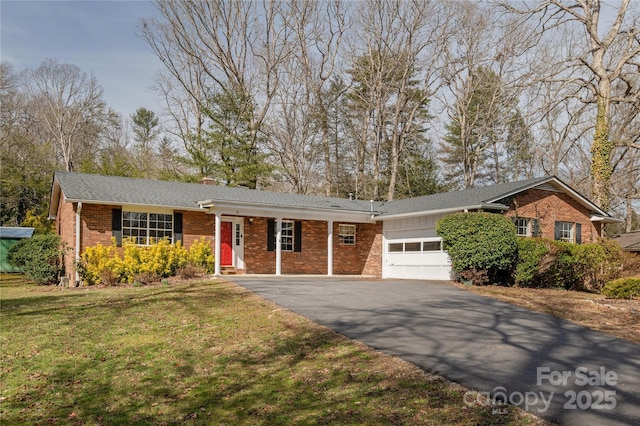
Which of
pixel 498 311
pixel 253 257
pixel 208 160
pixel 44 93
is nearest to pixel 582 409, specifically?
pixel 498 311

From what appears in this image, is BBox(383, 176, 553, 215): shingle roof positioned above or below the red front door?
above

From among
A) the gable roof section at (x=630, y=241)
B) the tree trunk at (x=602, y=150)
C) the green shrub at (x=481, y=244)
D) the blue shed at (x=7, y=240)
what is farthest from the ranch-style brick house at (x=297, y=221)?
the gable roof section at (x=630, y=241)

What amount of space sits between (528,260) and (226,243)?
1103 cm

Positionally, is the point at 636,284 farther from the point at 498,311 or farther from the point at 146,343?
the point at 146,343

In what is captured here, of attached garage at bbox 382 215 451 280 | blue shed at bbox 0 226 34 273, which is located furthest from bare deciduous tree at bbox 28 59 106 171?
attached garage at bbox 382 215 451 280

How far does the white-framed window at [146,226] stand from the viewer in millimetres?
17078

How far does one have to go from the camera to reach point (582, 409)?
196 inches

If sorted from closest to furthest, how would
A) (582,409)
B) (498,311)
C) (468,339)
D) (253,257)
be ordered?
(582,409) < (468,339) < (498,311) < (253,257)

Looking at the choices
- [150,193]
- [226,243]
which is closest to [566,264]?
[226,243]

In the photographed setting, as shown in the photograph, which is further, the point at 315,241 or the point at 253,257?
the point at 315,241

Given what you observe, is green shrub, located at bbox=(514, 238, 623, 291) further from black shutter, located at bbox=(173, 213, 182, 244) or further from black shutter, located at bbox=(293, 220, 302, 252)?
black shutter, located at bbox=(173, 213, 182, 244)

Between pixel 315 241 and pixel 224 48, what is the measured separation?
17419mm

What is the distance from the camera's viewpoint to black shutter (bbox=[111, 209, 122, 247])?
54.6 ft

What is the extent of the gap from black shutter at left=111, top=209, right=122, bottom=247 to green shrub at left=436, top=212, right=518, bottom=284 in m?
11.1
